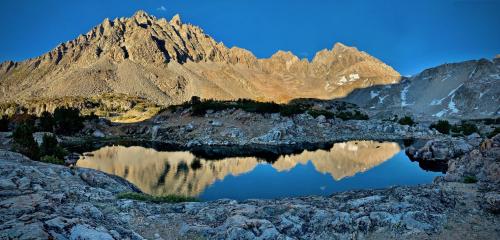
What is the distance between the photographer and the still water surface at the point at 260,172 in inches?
1695

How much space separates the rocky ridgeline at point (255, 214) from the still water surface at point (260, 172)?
1676cm

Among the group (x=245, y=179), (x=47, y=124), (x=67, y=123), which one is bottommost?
(x=245, y=179)

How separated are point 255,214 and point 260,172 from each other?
34430 mm

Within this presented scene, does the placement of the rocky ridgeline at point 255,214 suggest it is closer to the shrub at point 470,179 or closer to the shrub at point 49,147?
the shrub at point 470,179

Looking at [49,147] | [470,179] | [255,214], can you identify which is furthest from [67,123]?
[470,179]

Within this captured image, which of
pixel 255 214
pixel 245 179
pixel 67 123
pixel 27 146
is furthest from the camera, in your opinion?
pixel 67 123

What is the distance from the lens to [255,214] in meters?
20.7

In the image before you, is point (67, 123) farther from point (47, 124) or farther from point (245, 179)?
point (245, 179)

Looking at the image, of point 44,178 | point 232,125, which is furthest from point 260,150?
point 44,178

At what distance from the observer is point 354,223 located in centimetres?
2017

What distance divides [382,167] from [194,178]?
2991 centimetres

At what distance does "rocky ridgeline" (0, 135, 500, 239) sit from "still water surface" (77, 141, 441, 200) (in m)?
16.8

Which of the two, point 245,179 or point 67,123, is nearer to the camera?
point 245,179

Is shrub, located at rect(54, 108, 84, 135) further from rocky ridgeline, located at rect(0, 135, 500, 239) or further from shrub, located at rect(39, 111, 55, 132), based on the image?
rocky ridgeline, located at rect(0, 135, 500, 239)
